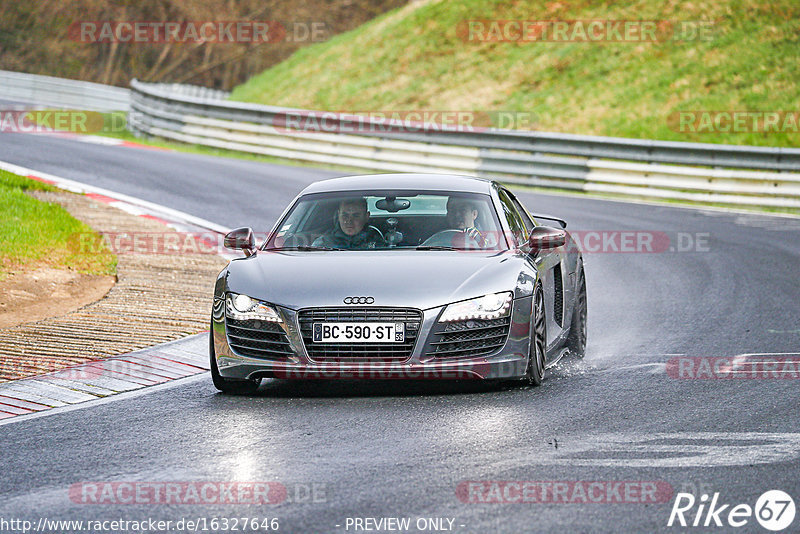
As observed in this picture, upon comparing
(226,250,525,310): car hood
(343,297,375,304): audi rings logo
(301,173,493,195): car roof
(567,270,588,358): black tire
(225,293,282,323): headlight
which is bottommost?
(567,270,588,358): black tire

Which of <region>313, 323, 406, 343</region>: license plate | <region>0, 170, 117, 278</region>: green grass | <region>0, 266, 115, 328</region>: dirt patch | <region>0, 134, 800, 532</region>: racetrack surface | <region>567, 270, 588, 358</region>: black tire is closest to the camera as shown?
<region>0, 134, 800, 532</region>: racetrack surface

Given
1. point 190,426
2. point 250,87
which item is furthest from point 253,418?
point 250,87

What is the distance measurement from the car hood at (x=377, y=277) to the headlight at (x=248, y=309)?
0.05m

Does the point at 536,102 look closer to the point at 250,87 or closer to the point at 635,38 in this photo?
the point at 635,38

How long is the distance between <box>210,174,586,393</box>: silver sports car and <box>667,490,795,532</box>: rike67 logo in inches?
95.4

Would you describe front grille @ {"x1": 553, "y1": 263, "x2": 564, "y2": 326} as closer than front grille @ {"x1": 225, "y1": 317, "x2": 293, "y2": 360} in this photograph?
No

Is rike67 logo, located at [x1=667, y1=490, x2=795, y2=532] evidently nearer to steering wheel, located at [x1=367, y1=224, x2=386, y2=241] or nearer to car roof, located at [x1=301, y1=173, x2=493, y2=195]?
steering wheel, located at [x1=367, y1=224, x2=386, y2=241]

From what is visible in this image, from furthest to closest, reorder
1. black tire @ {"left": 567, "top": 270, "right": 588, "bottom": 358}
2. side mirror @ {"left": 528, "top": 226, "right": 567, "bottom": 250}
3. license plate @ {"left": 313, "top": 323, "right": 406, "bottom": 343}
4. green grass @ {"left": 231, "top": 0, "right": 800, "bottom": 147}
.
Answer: green grass @ {"left": 231, "top": 0, "right": 800, "bottom": 147}
black tire @ {"left": 567, "top": 270, "right": 588, "bottom": 358}
side mirror @ {"left": 528, "top": 226, "right": 567, "bottom": 250}
license plate @ {"left": 313, "top": 323, "right": 406, "bottom": 343}

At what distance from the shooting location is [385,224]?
29.1ft

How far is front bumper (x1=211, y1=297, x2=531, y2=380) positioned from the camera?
7.59 m

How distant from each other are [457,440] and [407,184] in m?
3.06

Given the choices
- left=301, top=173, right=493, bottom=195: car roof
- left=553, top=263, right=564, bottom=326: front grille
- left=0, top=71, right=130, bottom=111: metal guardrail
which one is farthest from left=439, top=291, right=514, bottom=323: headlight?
left=0, top=71, right=130, bottom=111: metal guardrail

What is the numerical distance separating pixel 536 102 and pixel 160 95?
1137 centimetres

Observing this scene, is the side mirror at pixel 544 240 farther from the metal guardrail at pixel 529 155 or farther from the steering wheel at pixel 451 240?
the metal guardrail at pixel 529 155
